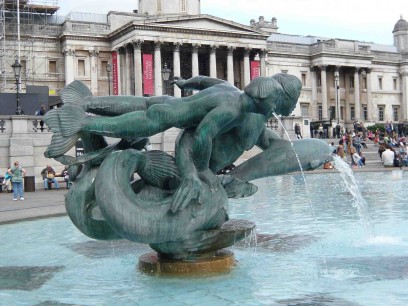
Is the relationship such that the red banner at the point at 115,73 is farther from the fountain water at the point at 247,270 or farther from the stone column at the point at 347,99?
the fountain water at the point at 247,270

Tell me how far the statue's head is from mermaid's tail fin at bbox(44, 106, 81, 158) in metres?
1.76

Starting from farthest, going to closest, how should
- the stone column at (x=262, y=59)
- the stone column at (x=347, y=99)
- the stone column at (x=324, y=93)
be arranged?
the stone column at (x=347, y=99)
the stone column at (x=324, y=93)
the stone column at (x=262, y=59)

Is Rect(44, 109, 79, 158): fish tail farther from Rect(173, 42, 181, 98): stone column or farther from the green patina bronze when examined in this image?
Rect(173, 42, 181, 98): stone column

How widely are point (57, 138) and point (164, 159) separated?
1042 mm

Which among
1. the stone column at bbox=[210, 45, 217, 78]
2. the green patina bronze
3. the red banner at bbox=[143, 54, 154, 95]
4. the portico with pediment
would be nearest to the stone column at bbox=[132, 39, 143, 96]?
the portico with pediment

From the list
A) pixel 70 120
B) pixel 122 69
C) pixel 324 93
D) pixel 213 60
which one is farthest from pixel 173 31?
pixel 70 120

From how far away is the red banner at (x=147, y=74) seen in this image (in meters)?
50.9

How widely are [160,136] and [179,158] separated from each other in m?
24.0

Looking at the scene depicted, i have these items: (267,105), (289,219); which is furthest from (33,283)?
(289,219)

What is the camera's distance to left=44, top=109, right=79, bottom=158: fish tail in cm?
547

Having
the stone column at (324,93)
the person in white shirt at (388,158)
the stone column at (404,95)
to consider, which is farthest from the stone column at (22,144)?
the stone column at (404,95)

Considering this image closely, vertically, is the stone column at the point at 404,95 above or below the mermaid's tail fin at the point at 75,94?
above

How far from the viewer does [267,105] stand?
17.2ft

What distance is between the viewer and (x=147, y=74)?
168 feet
